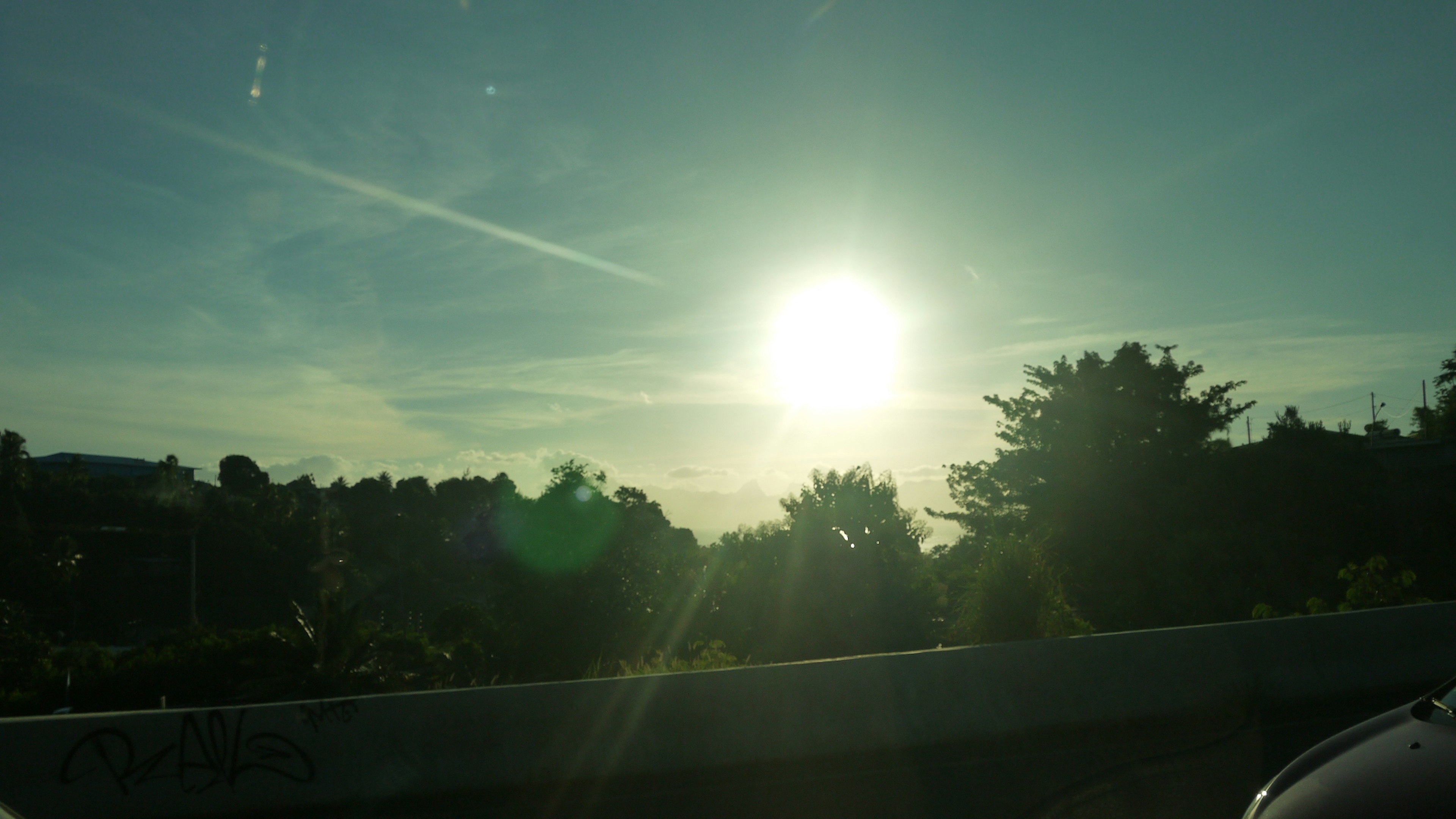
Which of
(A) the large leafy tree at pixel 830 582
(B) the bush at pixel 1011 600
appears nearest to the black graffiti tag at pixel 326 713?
(B) the bush at pixel 1011 600

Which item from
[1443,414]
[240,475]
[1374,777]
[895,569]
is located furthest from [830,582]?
[240,475]

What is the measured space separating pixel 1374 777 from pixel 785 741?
4521 millimetres

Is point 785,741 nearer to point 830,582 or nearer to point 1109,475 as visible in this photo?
point 830,582

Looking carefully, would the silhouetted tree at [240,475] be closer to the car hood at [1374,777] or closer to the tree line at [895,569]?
the tree line at [895,569]

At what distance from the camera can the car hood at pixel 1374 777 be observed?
372 cm

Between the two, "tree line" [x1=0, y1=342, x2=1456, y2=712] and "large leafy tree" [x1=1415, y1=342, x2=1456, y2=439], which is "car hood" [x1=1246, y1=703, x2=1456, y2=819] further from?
"large leafy tree" [x1=1415, y1=342, x2=1456, y2=439]

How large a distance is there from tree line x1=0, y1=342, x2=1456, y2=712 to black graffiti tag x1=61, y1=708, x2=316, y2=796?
6.44m

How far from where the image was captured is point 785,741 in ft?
25.1

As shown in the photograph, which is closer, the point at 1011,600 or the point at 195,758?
the point at 195,758

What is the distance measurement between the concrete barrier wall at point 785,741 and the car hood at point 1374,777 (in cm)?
168

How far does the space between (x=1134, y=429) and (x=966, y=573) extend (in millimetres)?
28952

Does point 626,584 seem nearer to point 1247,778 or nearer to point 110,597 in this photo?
point 1247,778

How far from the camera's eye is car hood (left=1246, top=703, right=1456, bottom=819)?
3725 millimetres

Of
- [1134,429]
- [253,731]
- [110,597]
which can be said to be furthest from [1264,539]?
Answer: [110,597]
